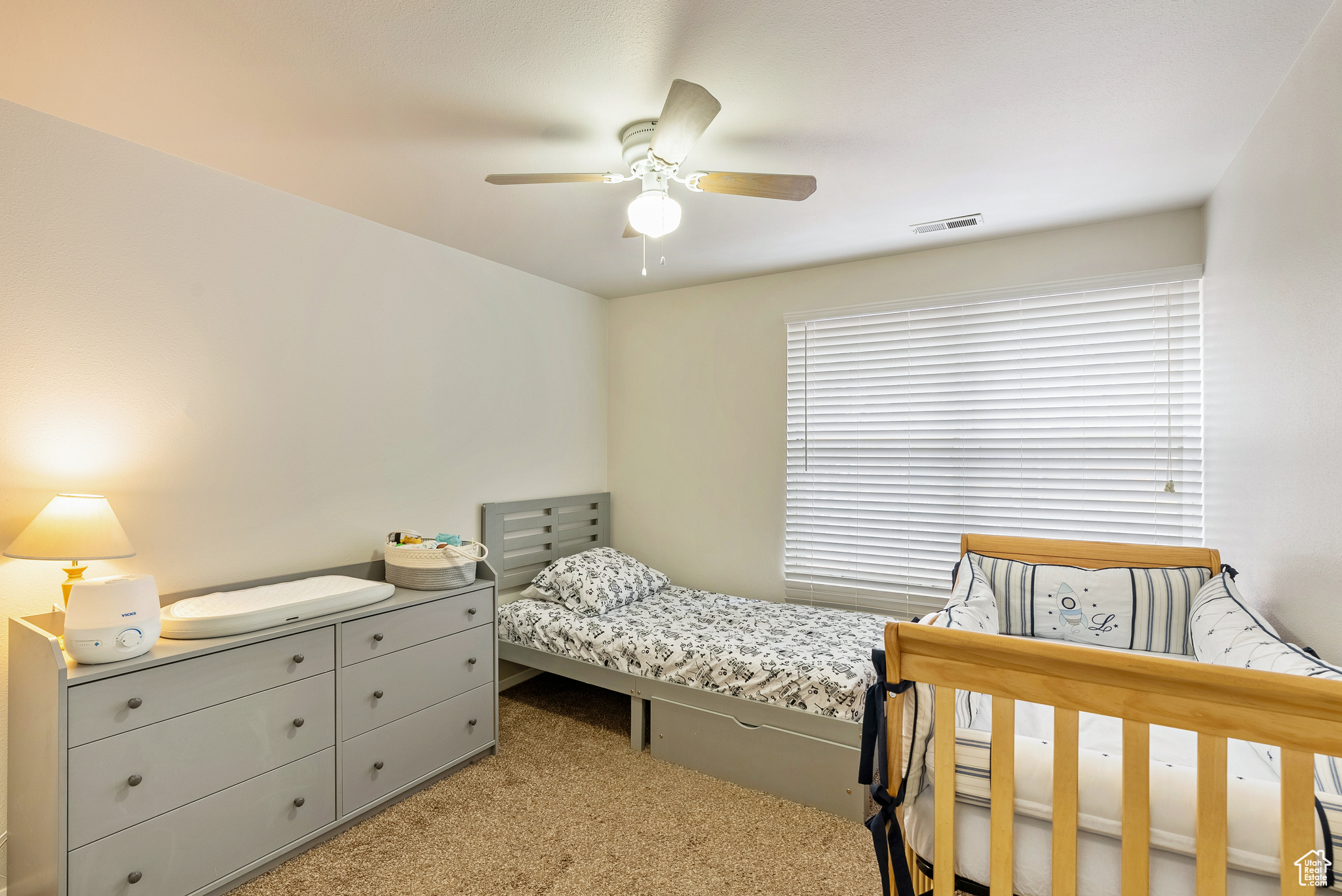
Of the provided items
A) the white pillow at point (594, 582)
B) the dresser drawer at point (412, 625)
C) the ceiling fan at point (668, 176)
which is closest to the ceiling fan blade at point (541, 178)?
the ceiling fan at point (668, 176)

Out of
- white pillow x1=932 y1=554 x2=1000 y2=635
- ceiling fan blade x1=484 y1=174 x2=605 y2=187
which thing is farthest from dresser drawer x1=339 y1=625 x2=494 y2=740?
white pillow x1=932 y1=554 x2=1000 y2=635

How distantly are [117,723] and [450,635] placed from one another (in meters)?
1.09

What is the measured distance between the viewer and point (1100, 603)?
232 centimetres

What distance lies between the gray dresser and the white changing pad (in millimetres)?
42

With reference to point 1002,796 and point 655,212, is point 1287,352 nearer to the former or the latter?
point 1002,796

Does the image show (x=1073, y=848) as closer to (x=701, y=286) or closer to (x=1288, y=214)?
(x=1288, y=214)

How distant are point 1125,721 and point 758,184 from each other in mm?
1610

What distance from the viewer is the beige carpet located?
6.43 feet

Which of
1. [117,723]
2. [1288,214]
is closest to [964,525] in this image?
[1288,214]

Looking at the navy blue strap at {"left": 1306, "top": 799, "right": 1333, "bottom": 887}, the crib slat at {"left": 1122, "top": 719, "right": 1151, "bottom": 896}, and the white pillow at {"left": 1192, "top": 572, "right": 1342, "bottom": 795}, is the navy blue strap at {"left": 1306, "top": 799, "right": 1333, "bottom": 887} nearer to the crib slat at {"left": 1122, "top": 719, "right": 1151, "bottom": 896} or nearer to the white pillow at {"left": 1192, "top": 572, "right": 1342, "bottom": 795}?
the white pillow at {"left": 1192, "top": 572, "right": 1342, "bottom": 795}

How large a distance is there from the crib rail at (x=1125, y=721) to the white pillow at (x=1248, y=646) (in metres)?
0.11

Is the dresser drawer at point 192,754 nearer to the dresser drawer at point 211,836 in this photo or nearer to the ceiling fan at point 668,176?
the dresser drawer at point 211,836

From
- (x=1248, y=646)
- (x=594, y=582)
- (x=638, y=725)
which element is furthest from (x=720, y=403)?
(x=1248, y=646)

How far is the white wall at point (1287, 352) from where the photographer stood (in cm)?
155
